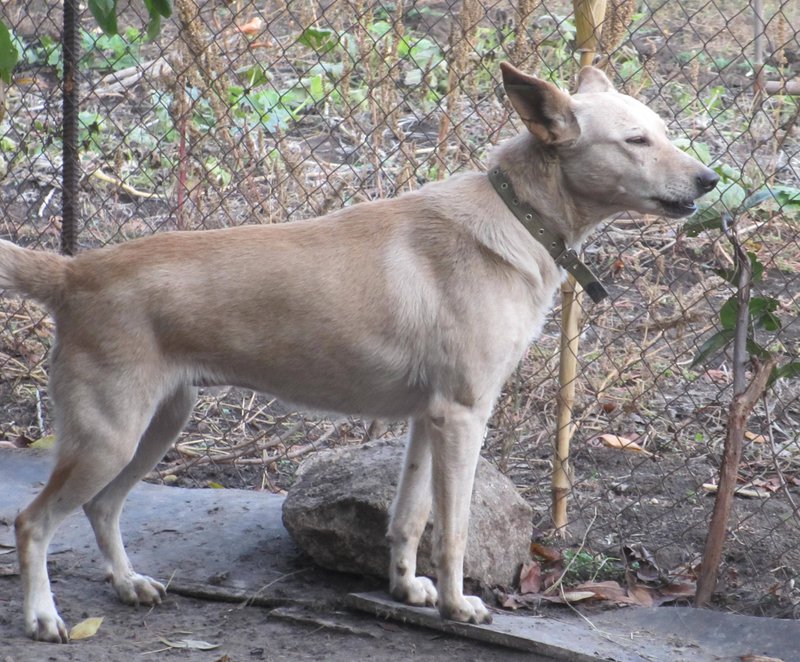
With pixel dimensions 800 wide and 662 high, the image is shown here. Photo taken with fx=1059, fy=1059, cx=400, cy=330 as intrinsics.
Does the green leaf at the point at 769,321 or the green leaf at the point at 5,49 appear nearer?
the green leaf at the point at 5,49

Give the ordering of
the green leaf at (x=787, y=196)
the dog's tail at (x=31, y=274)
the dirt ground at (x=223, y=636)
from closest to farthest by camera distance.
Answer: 1. the dirt ground at (x=223, y=636)
2. the dog's tail at (x=31, y=274)
3. the green leaf at (x=787, y=196)

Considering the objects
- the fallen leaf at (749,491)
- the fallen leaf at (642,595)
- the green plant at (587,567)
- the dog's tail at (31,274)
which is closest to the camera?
the dog's tail at (31,274)

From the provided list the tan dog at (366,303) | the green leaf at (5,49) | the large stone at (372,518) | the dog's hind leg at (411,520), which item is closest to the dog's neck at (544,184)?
the tan dog at (366,303)

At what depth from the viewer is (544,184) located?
3422mm

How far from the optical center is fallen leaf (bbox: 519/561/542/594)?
3879mm

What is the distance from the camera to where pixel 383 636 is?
3340 mm

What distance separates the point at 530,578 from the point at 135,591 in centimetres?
142

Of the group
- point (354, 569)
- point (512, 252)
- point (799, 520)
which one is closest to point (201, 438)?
point (354, 569)

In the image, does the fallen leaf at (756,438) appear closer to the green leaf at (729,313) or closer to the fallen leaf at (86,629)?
the green leaf at (729,313)

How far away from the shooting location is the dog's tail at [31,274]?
127 inches

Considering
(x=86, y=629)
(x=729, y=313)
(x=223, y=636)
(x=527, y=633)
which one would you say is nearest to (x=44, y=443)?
(x=86, y=629)

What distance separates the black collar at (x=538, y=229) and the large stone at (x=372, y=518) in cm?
93

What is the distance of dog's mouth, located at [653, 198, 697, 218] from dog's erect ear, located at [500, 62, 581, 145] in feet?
1.15

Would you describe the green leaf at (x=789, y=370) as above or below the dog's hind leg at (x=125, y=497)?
above
